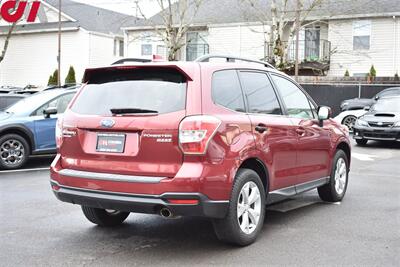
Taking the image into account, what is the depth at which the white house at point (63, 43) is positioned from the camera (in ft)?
125

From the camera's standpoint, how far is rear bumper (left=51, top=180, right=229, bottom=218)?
470 cm

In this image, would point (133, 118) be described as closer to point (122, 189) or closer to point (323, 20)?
point (122, 189)

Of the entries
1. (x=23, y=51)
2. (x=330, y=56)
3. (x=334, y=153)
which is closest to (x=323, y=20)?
(x=330, y=56)

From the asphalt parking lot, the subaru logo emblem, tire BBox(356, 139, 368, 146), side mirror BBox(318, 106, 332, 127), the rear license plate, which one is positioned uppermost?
side mirror BBox(318, 106, 332, 127)

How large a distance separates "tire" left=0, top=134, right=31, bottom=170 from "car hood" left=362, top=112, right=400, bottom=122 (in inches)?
388

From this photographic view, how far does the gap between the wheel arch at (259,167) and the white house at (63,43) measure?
1295 inches

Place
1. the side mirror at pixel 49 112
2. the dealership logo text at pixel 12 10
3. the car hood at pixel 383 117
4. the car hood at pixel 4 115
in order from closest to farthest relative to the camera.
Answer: the car hood at pixel 4 115 → the side mirror at pixel 49 112 → the car hood at pixel 383 117 → the dealership logo text at pixel 12 10

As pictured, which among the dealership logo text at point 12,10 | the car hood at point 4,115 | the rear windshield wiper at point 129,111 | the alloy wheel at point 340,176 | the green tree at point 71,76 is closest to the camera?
the rear windshield wiper at point 129,111

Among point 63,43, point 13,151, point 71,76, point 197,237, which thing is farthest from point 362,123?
point 63,43

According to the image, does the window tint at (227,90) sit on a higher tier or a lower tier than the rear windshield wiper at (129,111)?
higher

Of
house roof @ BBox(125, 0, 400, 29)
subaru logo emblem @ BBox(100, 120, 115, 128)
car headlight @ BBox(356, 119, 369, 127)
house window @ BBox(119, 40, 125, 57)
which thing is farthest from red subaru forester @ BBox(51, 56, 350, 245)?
house window @ BBox(119, 40, 125, 57)

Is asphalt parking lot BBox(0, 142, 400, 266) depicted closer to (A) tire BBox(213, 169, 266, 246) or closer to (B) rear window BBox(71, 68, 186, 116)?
(A) tire BBox(213, 169, 266, 246)

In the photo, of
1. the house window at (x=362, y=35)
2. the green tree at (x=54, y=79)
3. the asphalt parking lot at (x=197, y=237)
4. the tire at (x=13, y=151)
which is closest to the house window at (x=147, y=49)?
the green tree at (x=54, y=79)

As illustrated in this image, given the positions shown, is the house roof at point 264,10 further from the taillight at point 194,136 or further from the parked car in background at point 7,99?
the taillight at point 194,136
